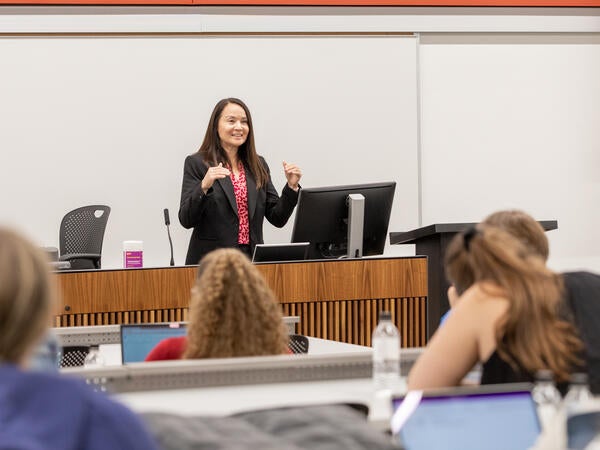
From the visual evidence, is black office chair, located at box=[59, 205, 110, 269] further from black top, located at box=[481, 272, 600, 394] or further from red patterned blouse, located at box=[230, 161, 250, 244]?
black top, located at box=[481, 272, 600, 394]

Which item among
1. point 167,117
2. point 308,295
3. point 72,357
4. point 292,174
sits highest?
point 167,117

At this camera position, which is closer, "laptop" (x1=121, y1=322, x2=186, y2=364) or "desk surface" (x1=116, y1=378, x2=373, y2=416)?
"desk surface" (x1=116, y1=378, x2=373, y2=416)

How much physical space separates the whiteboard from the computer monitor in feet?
7.60

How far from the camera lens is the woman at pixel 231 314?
2.74m

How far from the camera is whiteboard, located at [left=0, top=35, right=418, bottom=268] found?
7.25 metres

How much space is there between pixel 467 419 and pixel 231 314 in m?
0.91

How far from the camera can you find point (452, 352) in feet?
7.88

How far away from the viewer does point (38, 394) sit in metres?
1.39

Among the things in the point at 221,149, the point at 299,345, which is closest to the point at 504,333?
the point at 299,345

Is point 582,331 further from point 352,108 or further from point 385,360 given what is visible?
point 352,108

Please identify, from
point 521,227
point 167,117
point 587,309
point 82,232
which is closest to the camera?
point 587,309

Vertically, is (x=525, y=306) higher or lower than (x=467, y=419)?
higher

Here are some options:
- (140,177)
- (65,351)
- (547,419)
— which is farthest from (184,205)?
(547,419)

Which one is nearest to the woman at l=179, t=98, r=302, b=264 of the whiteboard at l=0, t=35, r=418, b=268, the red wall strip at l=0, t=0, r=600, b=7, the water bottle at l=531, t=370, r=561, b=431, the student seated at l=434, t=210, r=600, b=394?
the whiteboard at l=0, t=35, r=418, b=268
